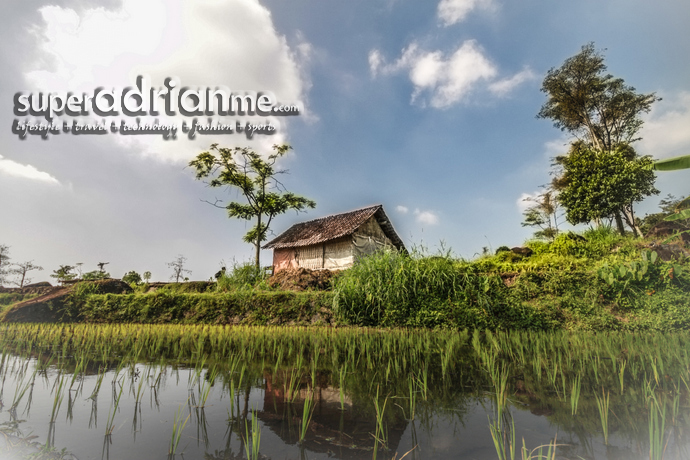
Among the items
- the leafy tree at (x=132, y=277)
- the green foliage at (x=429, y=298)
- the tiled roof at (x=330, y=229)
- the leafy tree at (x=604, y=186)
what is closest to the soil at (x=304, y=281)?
the green foliage at (x=429, y=298)

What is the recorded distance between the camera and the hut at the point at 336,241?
16344 mm

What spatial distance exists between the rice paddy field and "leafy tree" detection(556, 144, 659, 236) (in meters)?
11.7

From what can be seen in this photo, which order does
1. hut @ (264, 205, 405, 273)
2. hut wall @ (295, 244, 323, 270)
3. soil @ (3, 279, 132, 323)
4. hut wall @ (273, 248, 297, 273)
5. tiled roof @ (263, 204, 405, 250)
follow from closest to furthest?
soil @ (3, 279, 132, 323) < hut @ (264, 205, 405, 273) < tiled roof @ (263, 204, 405, 250) < hut wall @ (295, 244, 323, 270) < hut wall @ (273, 248, 297, 273)

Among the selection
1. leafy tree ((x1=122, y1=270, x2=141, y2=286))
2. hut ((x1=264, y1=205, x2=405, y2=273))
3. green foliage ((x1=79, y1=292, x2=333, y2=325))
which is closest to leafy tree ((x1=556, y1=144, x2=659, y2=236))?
hut ((x1=264, y1=205, x2=405, y2=273))

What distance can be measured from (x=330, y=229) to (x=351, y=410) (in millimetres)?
16040

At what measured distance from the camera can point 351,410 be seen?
6.19ft

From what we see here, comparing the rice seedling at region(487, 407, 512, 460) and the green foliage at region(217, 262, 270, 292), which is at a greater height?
the green foliage at region(217, 262, 270, 292)

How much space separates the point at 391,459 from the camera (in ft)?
4.34

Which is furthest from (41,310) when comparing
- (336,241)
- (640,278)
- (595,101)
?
(595,101)

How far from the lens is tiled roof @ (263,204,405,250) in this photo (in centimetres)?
1661

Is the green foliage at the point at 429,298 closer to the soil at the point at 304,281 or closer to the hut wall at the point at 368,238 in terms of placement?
the soil at the point at 304,281

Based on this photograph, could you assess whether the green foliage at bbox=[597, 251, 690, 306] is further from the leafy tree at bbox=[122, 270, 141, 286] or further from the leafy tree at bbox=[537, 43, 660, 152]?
the leafy tree at bbox=[122, 270, 141, 286]

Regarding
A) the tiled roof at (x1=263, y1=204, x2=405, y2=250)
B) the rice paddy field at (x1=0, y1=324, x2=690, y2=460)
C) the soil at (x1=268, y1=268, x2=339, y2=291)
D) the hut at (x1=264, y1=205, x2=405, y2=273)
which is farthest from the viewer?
the tiled roof at (x1=263, y1=204, x2=405, y2=250)

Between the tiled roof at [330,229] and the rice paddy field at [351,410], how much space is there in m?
12.8
